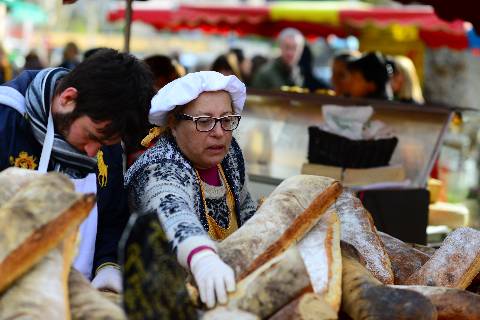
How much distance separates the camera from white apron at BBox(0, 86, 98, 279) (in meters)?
2.25

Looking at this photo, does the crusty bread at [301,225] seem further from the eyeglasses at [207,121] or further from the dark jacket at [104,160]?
the dark jacket at [104,160]

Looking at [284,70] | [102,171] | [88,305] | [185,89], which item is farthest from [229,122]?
[284,70]

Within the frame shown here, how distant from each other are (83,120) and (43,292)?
643mm

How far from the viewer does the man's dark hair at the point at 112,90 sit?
6.94ft

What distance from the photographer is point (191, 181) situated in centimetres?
251

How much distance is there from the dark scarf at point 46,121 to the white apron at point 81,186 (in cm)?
2

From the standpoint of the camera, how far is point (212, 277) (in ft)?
6.27

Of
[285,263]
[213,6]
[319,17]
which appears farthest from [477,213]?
[213,6]

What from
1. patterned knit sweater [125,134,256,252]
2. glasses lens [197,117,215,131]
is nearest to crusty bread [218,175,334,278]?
patterned knit sweater [125,134,256,252]

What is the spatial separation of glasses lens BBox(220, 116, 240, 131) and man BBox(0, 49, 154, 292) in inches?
10.7

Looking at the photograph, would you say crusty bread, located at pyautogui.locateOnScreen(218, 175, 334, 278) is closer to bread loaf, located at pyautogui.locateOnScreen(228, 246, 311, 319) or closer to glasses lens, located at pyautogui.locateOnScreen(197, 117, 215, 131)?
bread loaf, located at pyautogui.locateOnScreen(228, 246, 311, 319)

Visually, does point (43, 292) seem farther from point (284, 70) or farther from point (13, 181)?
point (284, 70)

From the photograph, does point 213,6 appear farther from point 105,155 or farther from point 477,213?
point 105,155

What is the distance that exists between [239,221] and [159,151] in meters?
0.38
